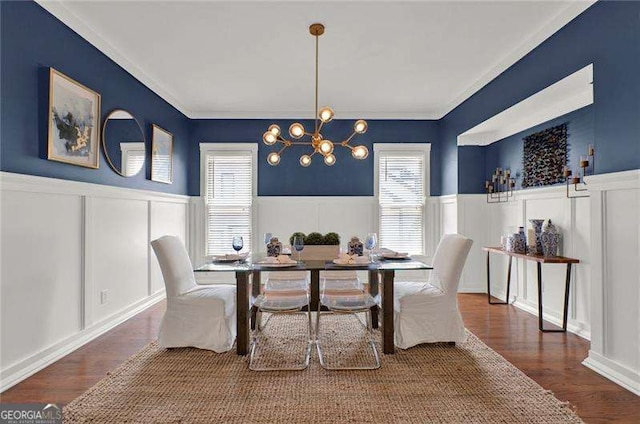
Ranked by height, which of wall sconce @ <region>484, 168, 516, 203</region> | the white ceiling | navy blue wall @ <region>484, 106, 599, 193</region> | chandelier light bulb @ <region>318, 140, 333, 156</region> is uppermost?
the white ceiling

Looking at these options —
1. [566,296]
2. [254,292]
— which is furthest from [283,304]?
[566,296]

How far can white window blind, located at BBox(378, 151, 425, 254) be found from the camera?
571 cm

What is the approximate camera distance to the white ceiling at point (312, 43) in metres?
2.81

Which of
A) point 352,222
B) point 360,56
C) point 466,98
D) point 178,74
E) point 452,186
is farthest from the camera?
point 352,222

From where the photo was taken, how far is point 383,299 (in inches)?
114

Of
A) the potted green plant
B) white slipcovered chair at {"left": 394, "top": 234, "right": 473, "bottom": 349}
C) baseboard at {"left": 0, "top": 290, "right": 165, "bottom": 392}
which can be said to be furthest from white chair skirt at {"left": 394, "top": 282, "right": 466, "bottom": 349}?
baseboard at {"left": 0, "top": 290, "right": 165, "bottom": 392}

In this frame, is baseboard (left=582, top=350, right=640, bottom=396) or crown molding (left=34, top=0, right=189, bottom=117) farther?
crown molding (left=34, top=0, right=189, bottom=117)

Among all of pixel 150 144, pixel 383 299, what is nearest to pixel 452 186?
pixel 383 299

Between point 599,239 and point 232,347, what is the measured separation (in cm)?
292

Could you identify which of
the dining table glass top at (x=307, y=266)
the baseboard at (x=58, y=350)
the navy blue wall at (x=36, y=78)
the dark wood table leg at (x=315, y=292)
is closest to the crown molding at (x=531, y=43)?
the dining table glass top at (x=307, y=266)

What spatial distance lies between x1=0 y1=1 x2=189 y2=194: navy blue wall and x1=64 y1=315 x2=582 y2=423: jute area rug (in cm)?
165

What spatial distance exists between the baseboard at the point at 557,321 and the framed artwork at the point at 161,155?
4729 millimetres

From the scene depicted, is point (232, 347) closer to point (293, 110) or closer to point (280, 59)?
point (280, 59)

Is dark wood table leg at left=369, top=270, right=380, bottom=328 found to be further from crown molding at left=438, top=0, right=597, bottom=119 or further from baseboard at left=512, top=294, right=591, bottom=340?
crown molding at left=438, top=0, right=597, bottom=119
